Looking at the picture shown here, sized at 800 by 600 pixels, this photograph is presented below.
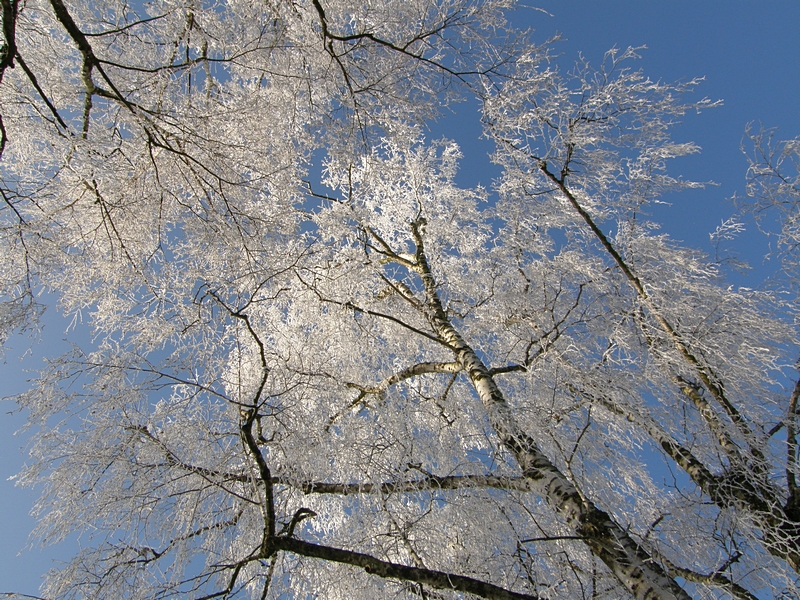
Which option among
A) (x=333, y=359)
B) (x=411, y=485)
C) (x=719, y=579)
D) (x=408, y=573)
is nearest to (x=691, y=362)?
(x=719, y=579)

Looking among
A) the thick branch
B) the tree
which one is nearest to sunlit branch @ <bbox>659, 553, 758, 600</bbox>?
the tree

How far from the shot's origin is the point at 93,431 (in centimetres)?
315

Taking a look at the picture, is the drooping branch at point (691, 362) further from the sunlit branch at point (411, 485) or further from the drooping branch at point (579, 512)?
the sunlit branch at point (411, 485)

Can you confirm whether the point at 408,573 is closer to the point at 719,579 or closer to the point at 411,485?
the point at 411,485

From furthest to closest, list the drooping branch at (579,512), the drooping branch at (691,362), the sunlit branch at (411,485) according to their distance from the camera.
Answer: the sunlit branch at (411,485) < the drooping branch at (691,362) < the drooping branch at (579,512)

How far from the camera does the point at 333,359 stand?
5.05 m

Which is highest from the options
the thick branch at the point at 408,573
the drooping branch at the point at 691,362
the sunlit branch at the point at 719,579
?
the drooping branch at the point at 691,362

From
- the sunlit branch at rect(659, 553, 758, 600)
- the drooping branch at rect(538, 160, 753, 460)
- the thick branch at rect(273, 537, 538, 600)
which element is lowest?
the thick branch at rect(273, 537, 538, 600)

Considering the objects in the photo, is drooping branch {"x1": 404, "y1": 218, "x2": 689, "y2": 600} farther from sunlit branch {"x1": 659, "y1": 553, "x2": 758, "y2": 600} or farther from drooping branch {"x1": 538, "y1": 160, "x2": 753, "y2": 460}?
drooping branch {"x1": 538, "y1": 160, "x2": 753, "y2": 460}

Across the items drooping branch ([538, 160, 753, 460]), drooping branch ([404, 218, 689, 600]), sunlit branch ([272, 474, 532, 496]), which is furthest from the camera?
sunlit branch ([272, 474, 532, 496])

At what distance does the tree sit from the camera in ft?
8.74

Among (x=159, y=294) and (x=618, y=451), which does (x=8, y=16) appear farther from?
(x=618, y=451)

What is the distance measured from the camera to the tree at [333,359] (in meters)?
2.66

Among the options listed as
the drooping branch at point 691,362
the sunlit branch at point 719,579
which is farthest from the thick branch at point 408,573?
the drooping branch at point 691,362
